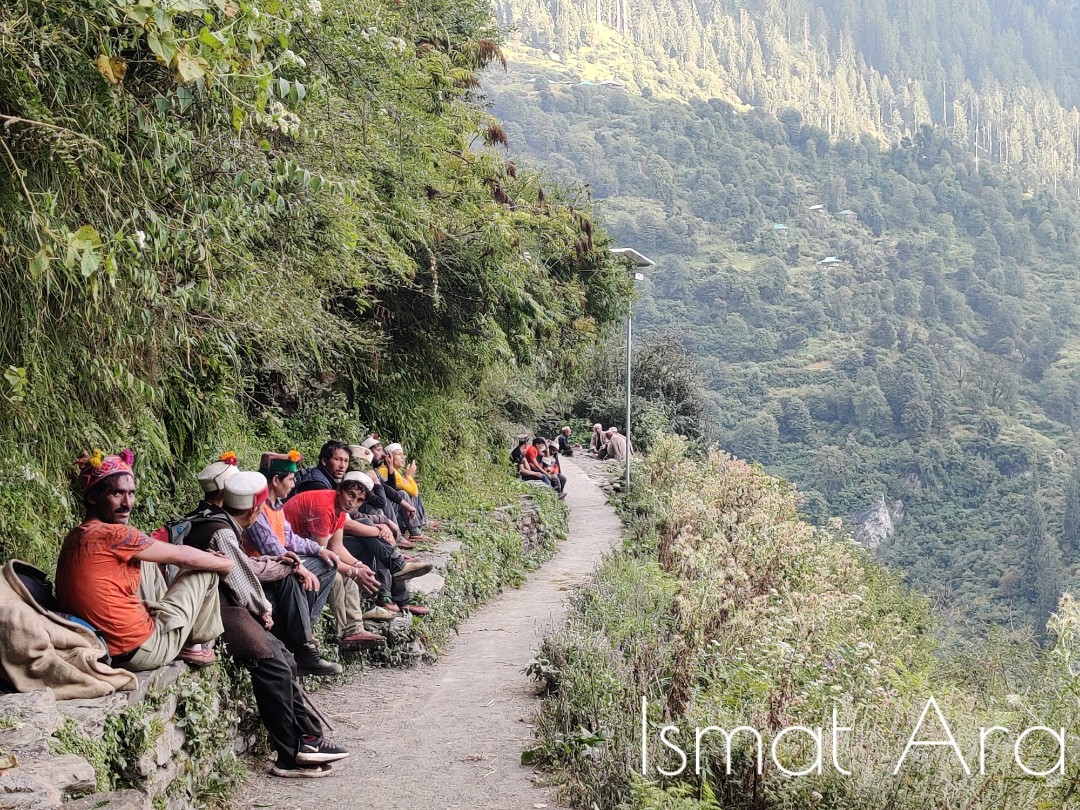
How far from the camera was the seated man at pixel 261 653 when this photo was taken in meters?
5.62

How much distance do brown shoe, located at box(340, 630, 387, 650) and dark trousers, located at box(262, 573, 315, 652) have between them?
155 centimetres

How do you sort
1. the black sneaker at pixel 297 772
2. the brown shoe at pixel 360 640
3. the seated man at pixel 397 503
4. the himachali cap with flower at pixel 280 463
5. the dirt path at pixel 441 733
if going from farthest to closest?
the seated man at pixel 397 503
the brown shoe at pixel 360 640
the himachali cap with flower at pixel 280 463
the black sneaker at pixel 297 772
the dirt path at pixel 441 733

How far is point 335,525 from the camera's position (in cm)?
762

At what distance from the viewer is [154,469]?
7.31m

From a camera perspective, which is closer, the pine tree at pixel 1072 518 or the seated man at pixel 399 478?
the seated man at pixel 399 478

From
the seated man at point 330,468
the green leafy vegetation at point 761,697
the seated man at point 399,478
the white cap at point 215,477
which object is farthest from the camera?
the seated man at point 399,478

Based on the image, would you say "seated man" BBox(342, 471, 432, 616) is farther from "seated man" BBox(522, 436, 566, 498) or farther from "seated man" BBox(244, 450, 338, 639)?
"seated man" BBox(522, 436, 566, 498)

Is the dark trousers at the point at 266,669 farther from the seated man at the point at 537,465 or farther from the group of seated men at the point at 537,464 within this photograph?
the seated man at the point at 537,465

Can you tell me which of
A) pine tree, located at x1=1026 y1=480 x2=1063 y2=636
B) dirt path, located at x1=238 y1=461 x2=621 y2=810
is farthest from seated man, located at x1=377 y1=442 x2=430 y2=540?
pine tree, located at x1=1026 y1=480 x2=1063 y2=636

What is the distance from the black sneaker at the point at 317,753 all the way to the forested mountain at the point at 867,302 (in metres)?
44.7

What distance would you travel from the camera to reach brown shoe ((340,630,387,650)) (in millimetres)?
7797

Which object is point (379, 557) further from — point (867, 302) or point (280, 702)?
point (867, 302)

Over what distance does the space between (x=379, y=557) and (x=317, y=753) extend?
2.70m

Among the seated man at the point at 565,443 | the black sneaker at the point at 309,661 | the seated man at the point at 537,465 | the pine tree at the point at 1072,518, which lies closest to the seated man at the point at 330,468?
the black sneaker at the point at 309,661
